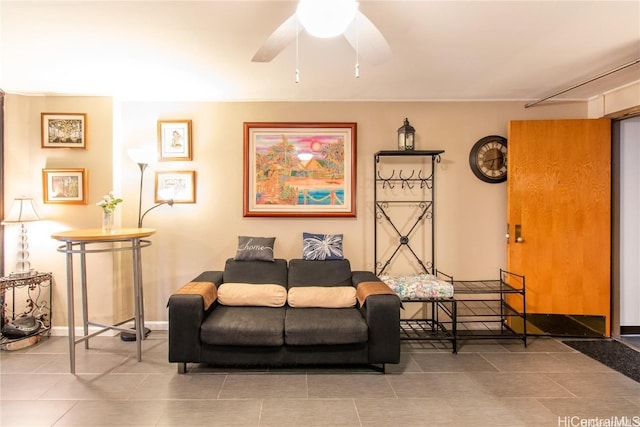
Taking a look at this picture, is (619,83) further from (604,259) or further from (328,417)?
(328,417)

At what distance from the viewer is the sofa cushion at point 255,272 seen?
321 centimetres

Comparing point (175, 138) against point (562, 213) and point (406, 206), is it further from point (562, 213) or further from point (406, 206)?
point (562, 213)

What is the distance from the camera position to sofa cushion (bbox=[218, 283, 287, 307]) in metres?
2.98

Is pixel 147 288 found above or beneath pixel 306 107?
beneath

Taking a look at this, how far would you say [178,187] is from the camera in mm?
3617

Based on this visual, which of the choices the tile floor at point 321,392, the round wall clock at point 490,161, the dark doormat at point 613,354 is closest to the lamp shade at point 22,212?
the tile floor at point 321,392

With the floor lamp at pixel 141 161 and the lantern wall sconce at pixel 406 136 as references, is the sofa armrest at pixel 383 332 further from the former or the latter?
the floor lamp at pixel 141 161

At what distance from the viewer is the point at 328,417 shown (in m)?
2.12

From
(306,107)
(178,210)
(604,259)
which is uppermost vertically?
(306,107)

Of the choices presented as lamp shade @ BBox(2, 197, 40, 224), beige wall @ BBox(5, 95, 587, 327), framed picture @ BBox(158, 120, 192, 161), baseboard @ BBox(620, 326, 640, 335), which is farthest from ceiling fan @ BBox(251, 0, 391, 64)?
baseboard @ BBox(620, 326, 640, 335)

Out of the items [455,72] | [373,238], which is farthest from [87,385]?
[455,72]

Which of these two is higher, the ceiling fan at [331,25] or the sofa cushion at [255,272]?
the ceiling fan at [331,25]

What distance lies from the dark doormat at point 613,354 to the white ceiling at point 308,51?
2.49 metres

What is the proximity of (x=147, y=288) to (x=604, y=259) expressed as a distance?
187 inches
